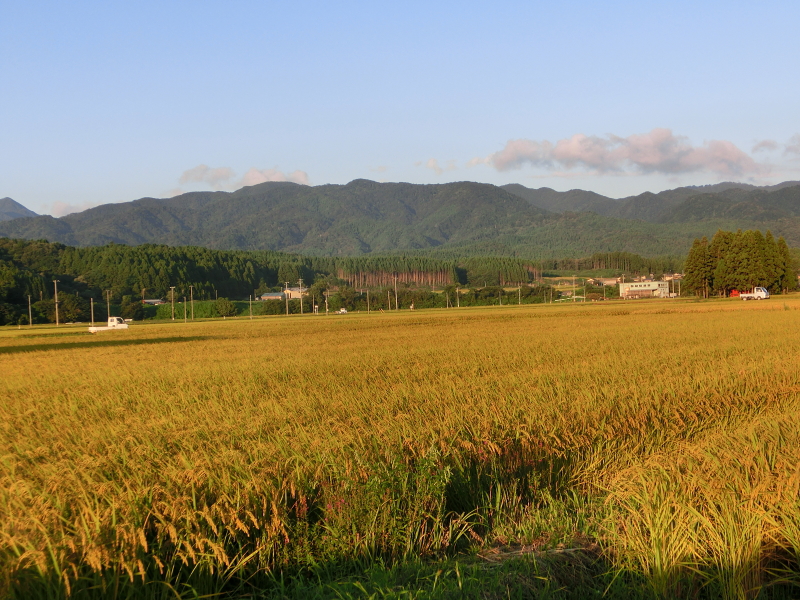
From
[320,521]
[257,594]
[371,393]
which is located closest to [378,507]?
[320,521]

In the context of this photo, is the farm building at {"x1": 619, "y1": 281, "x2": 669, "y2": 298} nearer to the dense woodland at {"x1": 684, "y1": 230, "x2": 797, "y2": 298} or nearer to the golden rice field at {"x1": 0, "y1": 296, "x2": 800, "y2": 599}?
the dense woodland at {"x1": 684, "y1": 230, "x2": 797, "y2": 298}

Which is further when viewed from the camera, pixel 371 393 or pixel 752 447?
pixel 371 393

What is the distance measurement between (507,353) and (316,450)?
11.6 metres

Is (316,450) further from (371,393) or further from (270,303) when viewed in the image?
(270,303)

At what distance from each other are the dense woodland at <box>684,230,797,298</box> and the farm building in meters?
53.5

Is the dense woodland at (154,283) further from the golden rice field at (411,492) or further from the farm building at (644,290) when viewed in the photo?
the golden rice field at (411,492)

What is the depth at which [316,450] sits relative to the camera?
5.33 m

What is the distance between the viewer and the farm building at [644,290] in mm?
138625

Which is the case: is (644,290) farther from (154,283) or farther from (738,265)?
(154,283)

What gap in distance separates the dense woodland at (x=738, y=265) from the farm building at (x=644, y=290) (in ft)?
175

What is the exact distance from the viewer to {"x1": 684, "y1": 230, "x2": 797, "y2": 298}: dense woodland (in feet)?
247

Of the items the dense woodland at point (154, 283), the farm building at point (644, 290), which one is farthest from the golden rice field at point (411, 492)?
the farm building at point (644, 290)

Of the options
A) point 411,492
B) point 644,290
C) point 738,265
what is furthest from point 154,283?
point 411,492

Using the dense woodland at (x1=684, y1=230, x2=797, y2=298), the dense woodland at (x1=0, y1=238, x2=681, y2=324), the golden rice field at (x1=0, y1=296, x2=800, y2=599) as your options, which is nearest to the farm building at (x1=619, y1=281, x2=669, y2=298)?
the dense woodland at (x1=0, y1=238, x2=681, y2=324)
